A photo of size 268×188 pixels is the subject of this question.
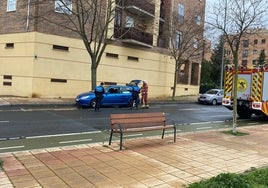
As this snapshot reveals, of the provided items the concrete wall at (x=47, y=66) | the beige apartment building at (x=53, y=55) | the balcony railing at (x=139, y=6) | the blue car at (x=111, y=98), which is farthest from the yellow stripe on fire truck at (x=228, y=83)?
the concrete wall at (x=47, y=66)

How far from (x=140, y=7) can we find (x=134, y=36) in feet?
9.33

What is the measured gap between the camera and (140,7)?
30484 mm

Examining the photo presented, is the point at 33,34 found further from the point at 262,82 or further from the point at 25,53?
the point at 262,82

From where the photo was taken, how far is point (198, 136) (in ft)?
35.0

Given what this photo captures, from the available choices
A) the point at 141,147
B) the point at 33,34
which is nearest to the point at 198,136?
the point at 141,147

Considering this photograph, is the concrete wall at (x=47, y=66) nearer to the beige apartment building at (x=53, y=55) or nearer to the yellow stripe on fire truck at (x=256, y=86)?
the beige apartment building at (x=53, y=55)

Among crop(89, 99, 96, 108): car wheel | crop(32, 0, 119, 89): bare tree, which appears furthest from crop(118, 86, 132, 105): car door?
crop(32, 0, 119, 89): bare tree

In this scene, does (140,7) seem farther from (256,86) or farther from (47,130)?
(47,130)

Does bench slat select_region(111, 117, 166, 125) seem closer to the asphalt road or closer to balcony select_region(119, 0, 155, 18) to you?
the asphalt road

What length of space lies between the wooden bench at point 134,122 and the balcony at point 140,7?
61.6ft

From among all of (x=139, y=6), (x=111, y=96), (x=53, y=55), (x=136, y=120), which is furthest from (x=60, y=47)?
(x=136, y=120)

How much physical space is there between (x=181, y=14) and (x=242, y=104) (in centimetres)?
2131

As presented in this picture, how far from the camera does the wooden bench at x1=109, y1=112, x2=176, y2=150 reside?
27.6 ft

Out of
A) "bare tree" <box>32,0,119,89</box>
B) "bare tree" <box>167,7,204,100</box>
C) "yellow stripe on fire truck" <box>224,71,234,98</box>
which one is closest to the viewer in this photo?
"yellow stripe on fire truck" <box>224,71,234,98</box>
